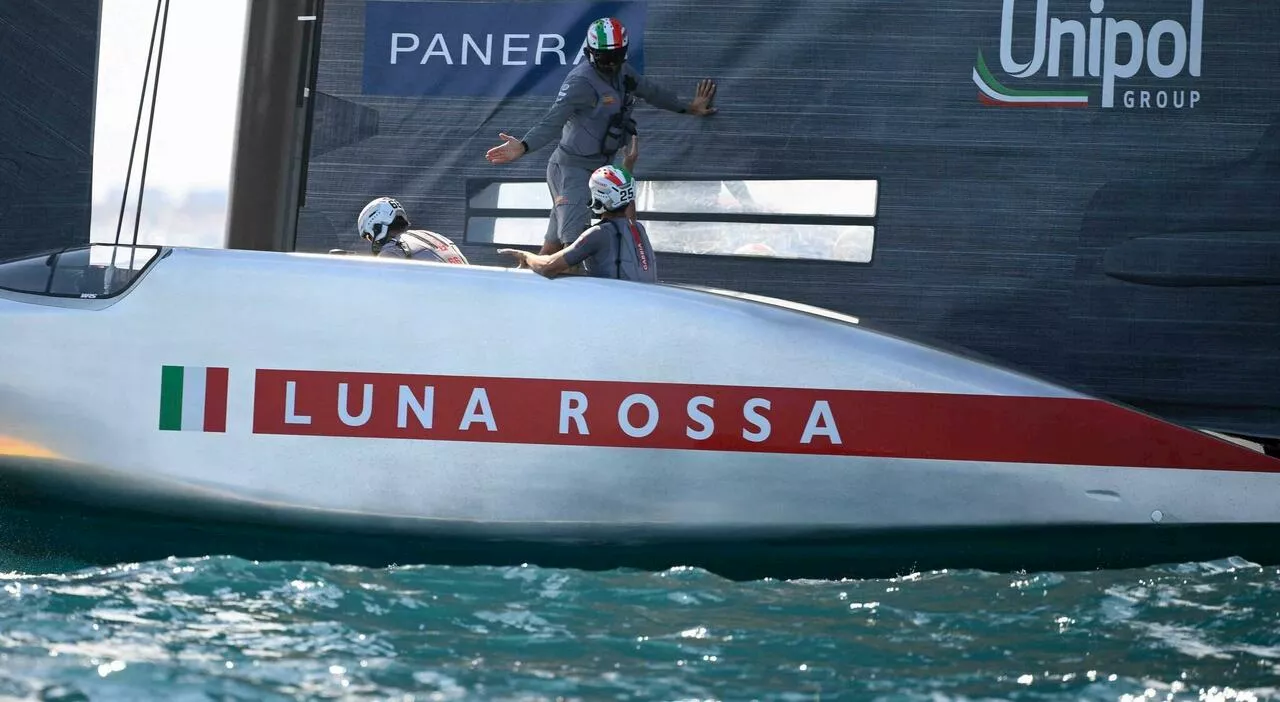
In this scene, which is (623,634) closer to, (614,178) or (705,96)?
(614,178)

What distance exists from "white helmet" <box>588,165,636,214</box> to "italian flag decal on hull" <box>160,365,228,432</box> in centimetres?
100

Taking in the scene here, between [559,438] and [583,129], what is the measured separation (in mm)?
1508

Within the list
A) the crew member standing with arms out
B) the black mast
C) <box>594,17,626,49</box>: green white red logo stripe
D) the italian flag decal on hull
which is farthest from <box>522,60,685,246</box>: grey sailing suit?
the italian flag decal on hull

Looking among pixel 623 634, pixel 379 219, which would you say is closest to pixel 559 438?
pixel 623 634

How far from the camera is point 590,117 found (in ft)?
13.4

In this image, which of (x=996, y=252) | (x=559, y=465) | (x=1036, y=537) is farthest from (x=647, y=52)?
(x=1036, y=537)

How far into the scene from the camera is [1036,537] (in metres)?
2.89

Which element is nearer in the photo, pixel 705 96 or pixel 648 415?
pixel 648 415

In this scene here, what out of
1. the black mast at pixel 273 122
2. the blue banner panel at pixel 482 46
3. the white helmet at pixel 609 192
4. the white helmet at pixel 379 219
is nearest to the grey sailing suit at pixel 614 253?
the white helmet at pixel 609 192

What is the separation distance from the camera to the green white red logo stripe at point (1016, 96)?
3.92 m

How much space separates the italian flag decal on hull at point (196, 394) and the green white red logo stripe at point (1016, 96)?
234 centimetres

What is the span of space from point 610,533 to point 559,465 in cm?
19

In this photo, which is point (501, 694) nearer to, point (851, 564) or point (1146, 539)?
point (851, 564)

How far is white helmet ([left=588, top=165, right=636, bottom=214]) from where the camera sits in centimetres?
332
